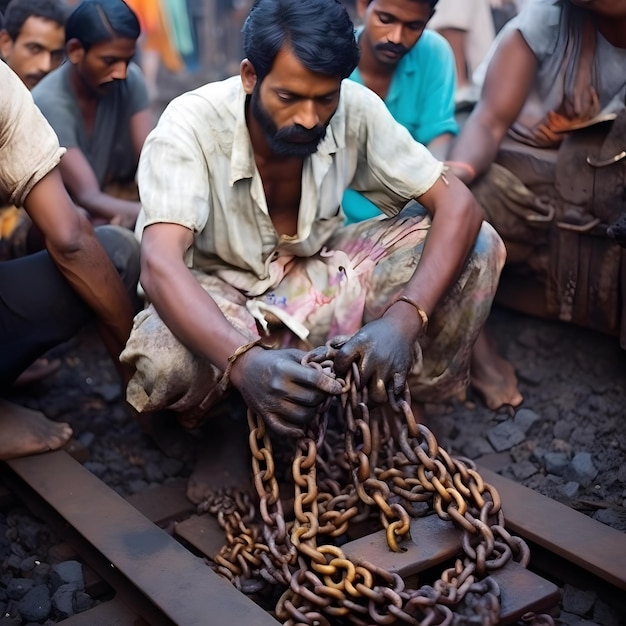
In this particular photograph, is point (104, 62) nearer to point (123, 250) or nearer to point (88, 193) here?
point (88, 193)

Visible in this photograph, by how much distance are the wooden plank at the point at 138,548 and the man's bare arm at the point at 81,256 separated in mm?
544

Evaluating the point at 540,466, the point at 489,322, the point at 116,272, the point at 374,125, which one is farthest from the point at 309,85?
the point at 489,322

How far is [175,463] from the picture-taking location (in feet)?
11.8

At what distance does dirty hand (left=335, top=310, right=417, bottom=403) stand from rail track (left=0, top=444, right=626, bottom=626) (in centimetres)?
40

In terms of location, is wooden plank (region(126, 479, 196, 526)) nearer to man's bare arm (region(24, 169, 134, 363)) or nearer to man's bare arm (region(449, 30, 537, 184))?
man's bare arm (region(24, 169, 134, 363))

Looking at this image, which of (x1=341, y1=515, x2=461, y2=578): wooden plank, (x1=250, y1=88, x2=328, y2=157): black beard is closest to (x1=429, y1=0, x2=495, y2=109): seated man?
(x1=250, y1=88, x2=328, y2=157): black beard

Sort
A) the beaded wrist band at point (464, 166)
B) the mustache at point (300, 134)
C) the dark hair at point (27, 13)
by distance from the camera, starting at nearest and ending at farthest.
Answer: the mustache at point (300, 134) < the beaded wrist band at point (464, 166) < the dark hair at point (27, 13)

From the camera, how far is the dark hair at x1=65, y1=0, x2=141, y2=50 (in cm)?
434

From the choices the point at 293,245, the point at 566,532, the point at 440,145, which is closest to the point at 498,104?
the point at 440,145

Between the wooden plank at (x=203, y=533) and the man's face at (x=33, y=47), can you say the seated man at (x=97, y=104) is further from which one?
the wooden plank at (x=203, y=533)

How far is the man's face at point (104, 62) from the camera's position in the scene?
437cm

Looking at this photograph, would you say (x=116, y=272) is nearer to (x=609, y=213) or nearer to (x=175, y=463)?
(x=175, y=463)

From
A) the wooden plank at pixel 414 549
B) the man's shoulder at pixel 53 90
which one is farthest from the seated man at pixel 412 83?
the wooden plank at pixel 414 549

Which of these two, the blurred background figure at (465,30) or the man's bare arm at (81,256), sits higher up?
the man's bare arm at (81,256)
